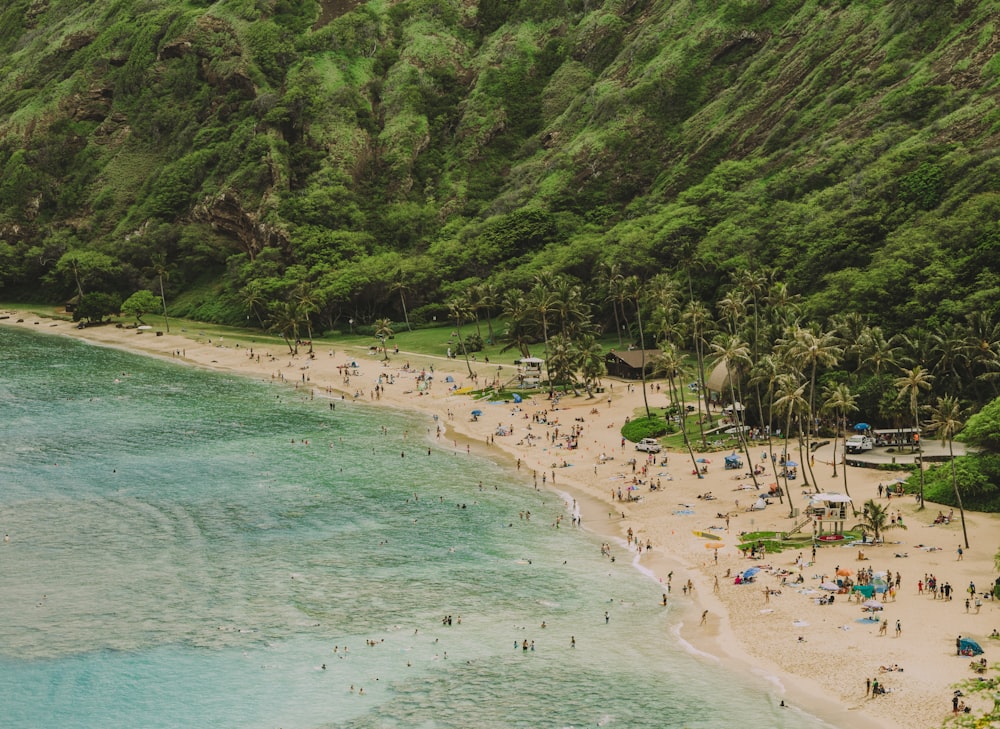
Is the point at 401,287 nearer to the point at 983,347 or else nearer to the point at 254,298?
the point at 254,298

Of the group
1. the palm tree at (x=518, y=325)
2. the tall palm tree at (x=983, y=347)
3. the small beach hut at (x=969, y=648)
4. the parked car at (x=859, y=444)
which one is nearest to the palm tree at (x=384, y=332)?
the palm tree at (x=518, y=325)

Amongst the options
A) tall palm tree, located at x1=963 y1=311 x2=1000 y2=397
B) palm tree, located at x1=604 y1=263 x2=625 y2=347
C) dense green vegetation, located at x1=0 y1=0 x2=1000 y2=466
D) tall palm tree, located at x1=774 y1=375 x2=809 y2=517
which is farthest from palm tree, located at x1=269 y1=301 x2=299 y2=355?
tall palm tree, located at x1=963 y1=311 x2=1000 y2=397

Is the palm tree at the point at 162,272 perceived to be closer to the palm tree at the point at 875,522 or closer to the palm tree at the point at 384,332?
the palm tree at the point at 384,332

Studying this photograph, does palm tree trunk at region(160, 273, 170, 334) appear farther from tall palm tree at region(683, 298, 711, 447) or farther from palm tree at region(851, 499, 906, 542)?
palm tree at region(851, 499, 906, 542)

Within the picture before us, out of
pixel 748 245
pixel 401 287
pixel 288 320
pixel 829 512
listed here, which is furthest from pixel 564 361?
pixel 401 287

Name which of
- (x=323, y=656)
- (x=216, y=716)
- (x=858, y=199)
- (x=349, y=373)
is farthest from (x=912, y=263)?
(x=216, y=716)

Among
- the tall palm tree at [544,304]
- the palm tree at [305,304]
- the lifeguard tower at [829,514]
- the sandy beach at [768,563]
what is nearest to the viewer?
the sandy beach at [768,563]
